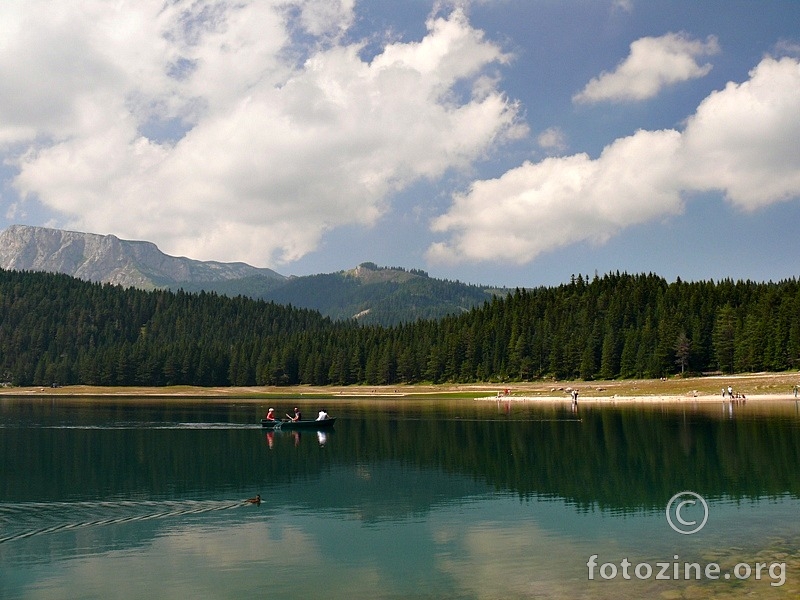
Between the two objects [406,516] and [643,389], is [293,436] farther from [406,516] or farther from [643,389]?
[643,389]

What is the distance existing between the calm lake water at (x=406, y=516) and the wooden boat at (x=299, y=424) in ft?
44.9

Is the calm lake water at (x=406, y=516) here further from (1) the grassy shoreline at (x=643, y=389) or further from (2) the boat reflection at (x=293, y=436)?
(1) the grassy shoreline at (x=643, y=389)

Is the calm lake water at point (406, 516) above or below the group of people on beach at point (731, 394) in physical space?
below

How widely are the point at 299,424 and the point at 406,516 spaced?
50147 mm

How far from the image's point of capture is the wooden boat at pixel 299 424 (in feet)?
272

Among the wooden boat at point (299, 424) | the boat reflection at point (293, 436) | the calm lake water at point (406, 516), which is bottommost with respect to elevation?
the calm lake water at point (406, 516)

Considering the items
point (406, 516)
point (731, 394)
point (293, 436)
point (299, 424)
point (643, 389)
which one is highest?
point (643, 389)

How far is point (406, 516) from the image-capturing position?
34.2 meters

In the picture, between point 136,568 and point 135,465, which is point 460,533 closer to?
point 136,568

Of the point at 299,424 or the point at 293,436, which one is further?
the point at 299,424

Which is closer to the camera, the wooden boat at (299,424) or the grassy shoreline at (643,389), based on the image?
the wooden boat at (299,424)

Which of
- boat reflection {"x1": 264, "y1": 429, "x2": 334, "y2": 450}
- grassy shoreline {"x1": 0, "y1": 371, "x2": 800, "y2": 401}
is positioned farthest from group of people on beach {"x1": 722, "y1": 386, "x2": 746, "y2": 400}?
boat reflection {"x1": 264, "y1": 429, "x2": 334, "y2": 450}

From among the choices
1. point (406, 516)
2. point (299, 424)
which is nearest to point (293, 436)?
point (299, 424)

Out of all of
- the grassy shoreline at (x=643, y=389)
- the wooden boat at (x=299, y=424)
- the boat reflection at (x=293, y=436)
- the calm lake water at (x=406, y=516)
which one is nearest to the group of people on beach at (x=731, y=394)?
the grassy shoreline at (x=643, y=389)
